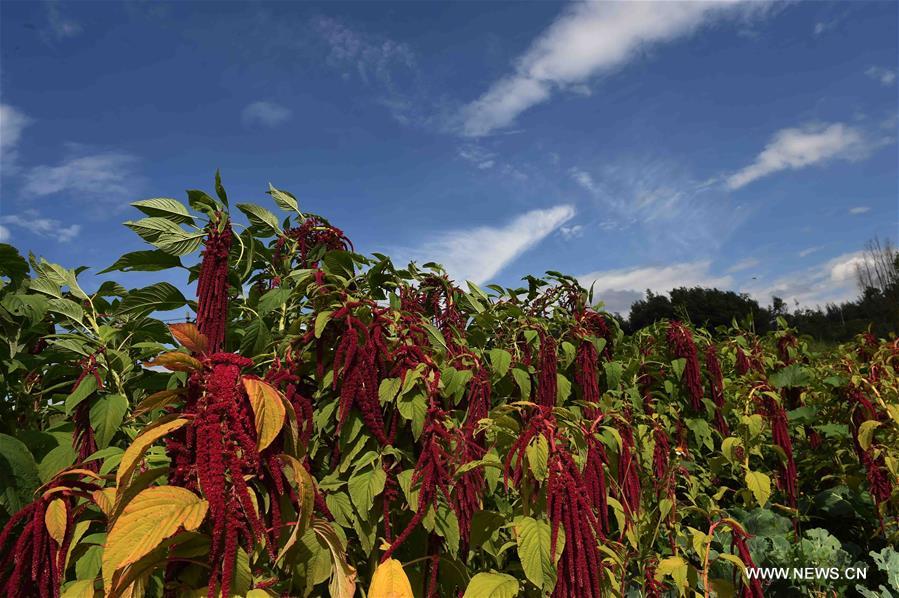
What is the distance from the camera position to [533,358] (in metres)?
3.20

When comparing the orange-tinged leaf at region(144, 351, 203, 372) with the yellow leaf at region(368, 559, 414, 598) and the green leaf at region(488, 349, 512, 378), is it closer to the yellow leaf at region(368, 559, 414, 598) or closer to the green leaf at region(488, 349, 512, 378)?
the yellow leaf at region(368, 559, 414, 598)

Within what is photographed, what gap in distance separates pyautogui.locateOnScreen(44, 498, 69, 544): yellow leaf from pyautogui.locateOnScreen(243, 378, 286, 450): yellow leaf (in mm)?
465

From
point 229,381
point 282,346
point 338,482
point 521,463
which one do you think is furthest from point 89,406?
point 521,463

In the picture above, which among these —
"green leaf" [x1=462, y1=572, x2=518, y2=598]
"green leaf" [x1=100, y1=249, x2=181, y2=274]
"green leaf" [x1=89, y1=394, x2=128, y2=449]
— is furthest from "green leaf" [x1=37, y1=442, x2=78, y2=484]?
"green leaf" [x1=462, y1=572, x2=518, y2=598]

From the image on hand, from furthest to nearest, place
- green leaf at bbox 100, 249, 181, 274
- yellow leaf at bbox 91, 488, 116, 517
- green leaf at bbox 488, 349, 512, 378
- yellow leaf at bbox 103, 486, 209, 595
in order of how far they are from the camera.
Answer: green leaf at bbox 488, 349, 512, 378 < green leaf at bbox 100, 249, 181, 274 < yellow leaf at bbox 91, 488, 116, 517 < yellow leaf at bbox 103, 486, 209, 595

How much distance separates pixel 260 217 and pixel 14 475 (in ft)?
4.38

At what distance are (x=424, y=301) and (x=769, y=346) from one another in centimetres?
580

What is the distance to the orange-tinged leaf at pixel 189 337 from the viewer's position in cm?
109

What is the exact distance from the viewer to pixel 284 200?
261 cm

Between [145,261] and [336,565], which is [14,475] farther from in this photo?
[336,565]

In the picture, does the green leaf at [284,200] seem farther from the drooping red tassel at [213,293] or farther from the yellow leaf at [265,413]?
the yellow leaf at [265,413]

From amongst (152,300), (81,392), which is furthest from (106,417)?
(152,300)

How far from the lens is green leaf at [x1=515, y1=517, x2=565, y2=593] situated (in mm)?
1365

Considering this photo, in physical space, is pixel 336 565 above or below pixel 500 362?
below
